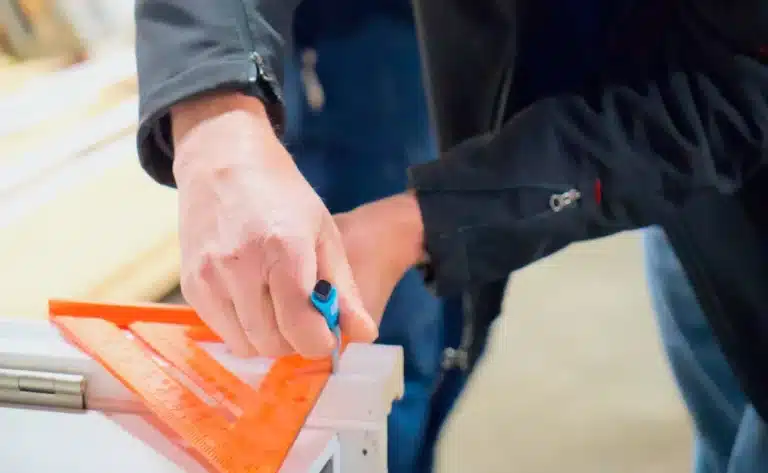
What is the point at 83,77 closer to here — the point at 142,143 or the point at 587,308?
the point at 142,143

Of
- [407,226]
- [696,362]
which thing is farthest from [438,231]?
[696,362]

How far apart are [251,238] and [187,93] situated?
99 millimetres

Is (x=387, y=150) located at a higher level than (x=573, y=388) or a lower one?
higher

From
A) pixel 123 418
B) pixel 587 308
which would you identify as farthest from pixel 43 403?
pixel 587 308

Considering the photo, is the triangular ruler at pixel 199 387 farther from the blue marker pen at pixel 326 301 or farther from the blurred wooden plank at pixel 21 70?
the blurred wooden plank at pixel 21 70

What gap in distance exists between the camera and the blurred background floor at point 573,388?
1144mm

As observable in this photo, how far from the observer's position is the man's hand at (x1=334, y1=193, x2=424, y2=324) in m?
0.43

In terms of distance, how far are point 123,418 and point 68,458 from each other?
0.03 m

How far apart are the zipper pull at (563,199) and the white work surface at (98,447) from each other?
196 mm

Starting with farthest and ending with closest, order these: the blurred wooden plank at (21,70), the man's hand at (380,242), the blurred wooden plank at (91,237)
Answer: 1. the blurred wooden plank at (21,70)
2. the blurred wooden plank at (91,237)
3. the man's hand at (380,242)

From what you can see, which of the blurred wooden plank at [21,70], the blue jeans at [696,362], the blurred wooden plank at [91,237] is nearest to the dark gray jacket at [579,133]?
the blue jeans at [696,362]

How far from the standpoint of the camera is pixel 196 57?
0.38m

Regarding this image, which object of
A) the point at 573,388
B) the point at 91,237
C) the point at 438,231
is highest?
the point at 438,231

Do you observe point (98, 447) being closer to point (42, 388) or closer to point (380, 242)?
point (42, 388)
